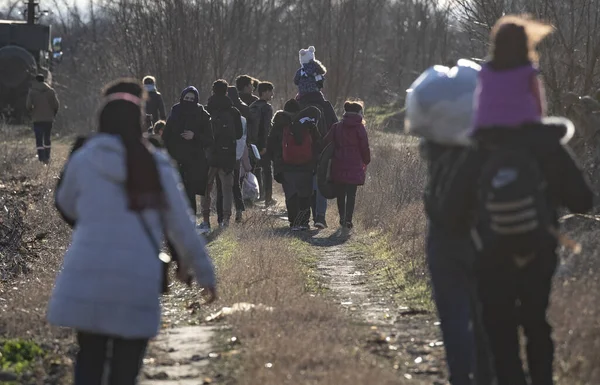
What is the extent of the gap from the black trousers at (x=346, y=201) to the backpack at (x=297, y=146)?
0.55 meters

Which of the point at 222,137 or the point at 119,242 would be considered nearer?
the point at 119,242

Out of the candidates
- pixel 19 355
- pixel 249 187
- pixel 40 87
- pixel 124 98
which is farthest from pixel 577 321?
pixel 40 87

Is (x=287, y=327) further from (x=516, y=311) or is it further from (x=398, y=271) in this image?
(x=398, y=271)

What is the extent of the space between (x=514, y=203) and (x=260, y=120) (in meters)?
12.9

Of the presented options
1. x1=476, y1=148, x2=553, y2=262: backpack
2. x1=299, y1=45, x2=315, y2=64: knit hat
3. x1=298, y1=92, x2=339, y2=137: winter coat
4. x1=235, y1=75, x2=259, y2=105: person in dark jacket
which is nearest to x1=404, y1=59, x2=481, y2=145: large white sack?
x1=476, y1=148, x2=553, y2=262: backpack

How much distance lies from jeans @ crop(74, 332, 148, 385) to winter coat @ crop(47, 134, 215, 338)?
3.1 inches

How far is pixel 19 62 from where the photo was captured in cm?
3447

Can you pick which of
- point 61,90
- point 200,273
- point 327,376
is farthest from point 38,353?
point 61,90

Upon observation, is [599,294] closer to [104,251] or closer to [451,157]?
[451,157]

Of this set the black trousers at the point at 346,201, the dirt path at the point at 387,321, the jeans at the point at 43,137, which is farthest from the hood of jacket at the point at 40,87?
the dirt path at the point at 387,321

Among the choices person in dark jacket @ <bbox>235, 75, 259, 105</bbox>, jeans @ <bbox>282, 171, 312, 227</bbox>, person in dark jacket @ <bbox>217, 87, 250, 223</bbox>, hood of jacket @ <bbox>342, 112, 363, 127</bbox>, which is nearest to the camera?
hood of jacket @ <bbox>342, 112, 363, 127</bbox>

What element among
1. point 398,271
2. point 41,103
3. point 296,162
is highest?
point 41,103

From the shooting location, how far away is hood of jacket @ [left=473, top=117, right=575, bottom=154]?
17.5 ft

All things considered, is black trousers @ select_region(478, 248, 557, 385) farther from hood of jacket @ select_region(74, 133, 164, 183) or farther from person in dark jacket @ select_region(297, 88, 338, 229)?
person in dark jacket @ select_region(297, 88, 338, 229)
